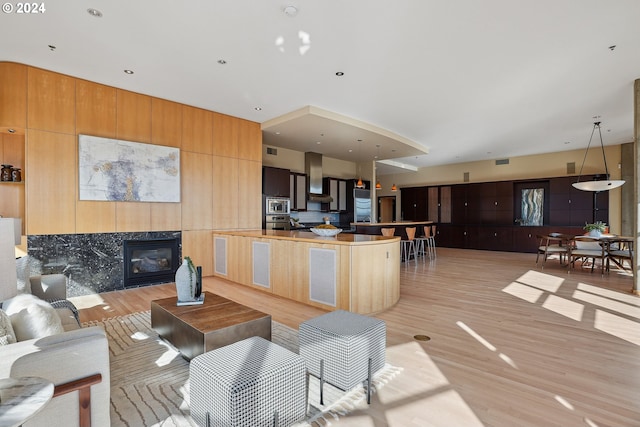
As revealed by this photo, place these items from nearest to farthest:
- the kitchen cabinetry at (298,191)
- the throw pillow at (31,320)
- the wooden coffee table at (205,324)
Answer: the throw pillow at (31,320)
the wooden coffee table at (205,324)
the kitchen cabinetry at (298,191)

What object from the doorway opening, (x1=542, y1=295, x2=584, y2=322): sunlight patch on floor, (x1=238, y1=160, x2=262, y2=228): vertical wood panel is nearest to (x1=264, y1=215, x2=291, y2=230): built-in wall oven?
(x1=238, y1=160, x2=262, y2=228): vertical wood panel

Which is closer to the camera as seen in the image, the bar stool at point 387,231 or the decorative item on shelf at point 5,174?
the decorative item on shelf at point 5,174

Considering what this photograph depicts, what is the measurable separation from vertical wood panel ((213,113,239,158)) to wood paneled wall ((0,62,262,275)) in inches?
0.8

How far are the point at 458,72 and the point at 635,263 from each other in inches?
168

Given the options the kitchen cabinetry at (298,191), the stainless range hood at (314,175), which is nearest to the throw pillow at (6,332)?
the kitchen cabinetry at (298,191)

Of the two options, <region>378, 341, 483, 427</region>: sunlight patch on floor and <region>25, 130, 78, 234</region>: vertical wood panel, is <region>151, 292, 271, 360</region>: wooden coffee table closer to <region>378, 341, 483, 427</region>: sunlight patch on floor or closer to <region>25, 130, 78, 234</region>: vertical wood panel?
<region>378, 341, 483, 427</region>: sunlight patch on floor

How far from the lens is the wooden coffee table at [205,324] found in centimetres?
224

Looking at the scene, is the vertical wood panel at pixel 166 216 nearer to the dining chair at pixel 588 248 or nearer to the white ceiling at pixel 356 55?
the white ceiling at pixel 356 55

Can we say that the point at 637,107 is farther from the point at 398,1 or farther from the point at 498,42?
the point at 398,1

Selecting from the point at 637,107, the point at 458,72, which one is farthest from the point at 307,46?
the point at 637,107

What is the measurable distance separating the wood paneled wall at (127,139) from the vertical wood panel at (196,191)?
2 centimetres

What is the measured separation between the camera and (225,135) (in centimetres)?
633

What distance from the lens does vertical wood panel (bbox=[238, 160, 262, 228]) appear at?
662cm

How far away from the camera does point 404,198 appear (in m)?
13.1
